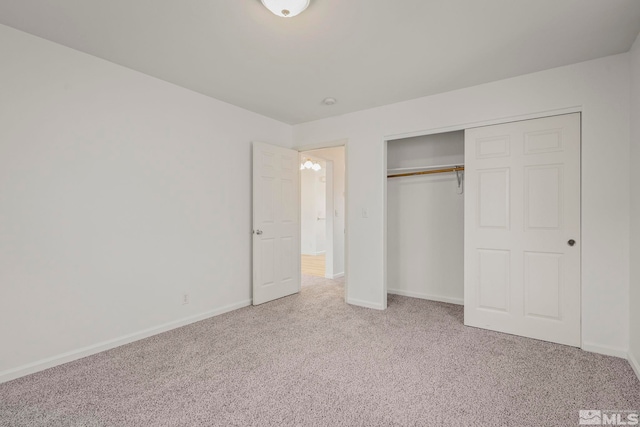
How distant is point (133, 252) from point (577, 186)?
3944 millimetres

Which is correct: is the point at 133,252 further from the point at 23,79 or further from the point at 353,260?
the point at 353,260

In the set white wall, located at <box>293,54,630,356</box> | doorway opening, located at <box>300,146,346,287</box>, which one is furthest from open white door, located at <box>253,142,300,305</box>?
white wall, located at <box>293,54,630,356</box>

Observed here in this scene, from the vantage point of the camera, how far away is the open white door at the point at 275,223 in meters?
4.04

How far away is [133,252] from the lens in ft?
9.63

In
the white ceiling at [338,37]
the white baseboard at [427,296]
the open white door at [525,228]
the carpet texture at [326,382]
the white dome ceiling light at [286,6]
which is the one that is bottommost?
the carpet texture at [326,382]

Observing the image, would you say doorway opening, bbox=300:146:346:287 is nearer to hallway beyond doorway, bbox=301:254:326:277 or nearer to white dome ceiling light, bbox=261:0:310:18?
hallway beyond doorway, bbox=301:254:326:277

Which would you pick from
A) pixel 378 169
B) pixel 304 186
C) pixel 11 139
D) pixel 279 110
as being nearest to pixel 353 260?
pixel 378 169

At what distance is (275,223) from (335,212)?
5.55 ft

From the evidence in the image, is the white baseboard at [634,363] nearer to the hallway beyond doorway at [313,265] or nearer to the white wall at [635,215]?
the white wall at [635,215]

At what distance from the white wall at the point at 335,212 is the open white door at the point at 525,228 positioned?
2633 millimetres

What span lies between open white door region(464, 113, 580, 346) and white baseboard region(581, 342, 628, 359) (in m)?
0.10

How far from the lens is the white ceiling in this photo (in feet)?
6.68

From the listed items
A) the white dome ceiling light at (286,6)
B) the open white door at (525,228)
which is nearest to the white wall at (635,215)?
the open white door at (525,228)

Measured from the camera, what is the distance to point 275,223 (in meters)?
4.27
